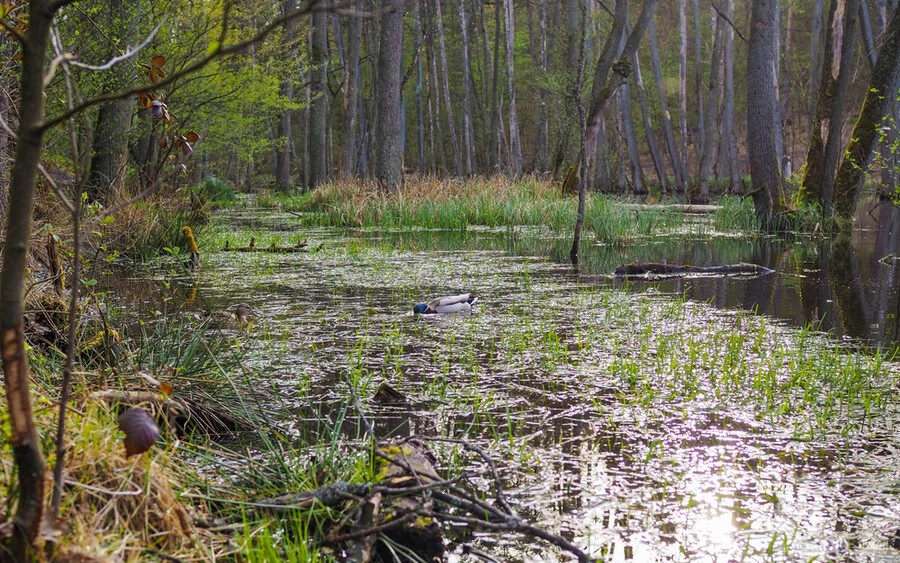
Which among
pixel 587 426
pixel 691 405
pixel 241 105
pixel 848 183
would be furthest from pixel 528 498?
pixel 241 105

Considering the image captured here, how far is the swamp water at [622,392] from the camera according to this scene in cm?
236

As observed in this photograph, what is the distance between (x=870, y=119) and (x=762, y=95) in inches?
59.9

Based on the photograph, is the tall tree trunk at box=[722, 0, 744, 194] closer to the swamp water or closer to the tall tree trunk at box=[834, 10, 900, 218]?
the tall tree trunk at box=[834, 10, 900, 218]

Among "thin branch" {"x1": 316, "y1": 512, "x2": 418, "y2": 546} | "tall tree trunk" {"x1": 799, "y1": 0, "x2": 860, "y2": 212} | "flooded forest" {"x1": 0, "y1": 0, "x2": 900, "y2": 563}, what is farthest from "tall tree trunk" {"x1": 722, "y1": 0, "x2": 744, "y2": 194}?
"thin branch" {"x1": 316, "y1": 512, "x2": 418, "y2": 546}

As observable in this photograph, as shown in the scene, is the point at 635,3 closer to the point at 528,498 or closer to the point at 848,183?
the point at 848,183

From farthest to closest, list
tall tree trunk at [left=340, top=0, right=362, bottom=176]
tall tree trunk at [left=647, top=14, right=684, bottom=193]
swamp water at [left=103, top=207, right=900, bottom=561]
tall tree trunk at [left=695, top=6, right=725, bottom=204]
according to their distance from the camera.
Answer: tall tree trunk at [left=647, top=14, right=684, bottom=193], tall tree trunk at [left=340, top=0, right=362, bottom=176], tall tree trunk at [left=695, top=6, right=725, bottom=204], swamp water at [left=103, top=207, right=900, bottom=561]

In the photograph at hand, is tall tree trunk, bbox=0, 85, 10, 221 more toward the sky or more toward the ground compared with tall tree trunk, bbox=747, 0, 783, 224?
more toward the ground

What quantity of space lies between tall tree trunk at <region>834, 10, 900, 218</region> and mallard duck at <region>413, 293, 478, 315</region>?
6.24m

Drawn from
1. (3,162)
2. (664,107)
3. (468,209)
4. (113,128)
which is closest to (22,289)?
(3,162)

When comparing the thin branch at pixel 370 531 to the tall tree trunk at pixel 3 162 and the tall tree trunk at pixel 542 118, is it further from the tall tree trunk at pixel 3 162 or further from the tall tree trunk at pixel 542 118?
the tall tree trunk at pixel 542 118

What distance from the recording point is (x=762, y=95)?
12.2 m

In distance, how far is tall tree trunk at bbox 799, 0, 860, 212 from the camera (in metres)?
12.1

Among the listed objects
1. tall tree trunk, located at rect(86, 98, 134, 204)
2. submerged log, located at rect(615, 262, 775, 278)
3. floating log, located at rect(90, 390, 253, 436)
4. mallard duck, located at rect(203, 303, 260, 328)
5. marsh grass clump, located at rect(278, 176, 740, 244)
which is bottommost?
floating log, located at rect(90, 390, 253, 436)

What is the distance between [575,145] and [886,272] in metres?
15.9
